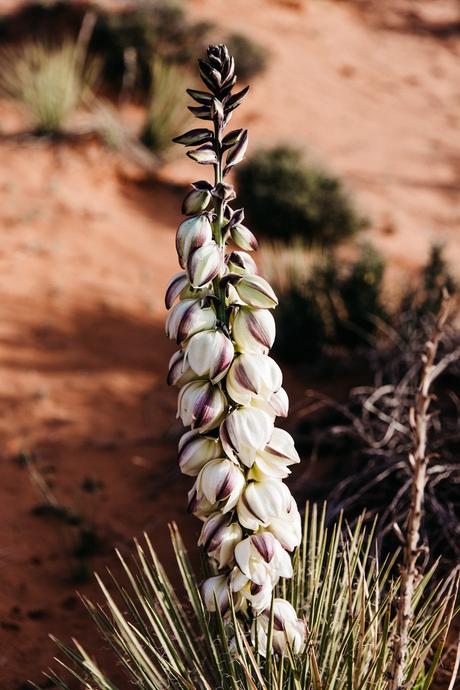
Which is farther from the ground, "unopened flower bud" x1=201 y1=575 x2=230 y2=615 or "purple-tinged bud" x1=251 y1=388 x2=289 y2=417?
"purple-tinged bud" x1=251 y1=388 x2=289 y2=417

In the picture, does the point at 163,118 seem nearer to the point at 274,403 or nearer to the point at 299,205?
the point at 299,205

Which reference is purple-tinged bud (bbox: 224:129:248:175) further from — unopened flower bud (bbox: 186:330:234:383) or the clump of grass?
the clump of grass

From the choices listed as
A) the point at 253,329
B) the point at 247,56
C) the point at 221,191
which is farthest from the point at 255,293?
the point at 247,56

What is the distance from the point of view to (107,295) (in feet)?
14.8

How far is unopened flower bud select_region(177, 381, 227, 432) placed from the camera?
1.21 meters

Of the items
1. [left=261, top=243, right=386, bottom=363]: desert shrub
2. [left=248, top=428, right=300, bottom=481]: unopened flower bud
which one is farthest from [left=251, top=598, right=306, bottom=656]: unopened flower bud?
[left=261, top=243, right=386, bottom=363]: desert shrub

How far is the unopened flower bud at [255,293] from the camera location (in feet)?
3.91

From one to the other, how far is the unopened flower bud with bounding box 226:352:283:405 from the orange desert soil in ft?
4.26

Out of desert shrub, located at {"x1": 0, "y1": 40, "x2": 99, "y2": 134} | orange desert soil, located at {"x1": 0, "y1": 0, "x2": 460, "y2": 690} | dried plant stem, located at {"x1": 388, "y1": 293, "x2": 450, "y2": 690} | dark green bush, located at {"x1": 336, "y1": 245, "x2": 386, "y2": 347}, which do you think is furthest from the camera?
desert shrub, located at {"x1": 0, "y1": 40, "x2": 99, "y2": 134}

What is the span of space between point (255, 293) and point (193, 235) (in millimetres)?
135

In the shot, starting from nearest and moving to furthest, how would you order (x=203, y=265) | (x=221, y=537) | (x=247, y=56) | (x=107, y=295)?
(x=203, y=265)
(x=221, y=537)
(x=107, y=295)
(x=247, y=56)

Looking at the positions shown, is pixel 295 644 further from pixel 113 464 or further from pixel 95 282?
pixel 95 282

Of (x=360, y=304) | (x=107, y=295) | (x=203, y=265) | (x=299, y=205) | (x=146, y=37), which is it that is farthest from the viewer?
(x=146, y=37)

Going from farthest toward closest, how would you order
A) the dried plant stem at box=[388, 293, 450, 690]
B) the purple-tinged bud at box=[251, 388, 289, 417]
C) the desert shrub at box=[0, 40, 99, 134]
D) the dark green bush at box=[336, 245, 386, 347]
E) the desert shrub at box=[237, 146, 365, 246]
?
the desert shrub at box=[0, 40, 99, 134]
the desert shrub at box=[237, 146, 365, 246]
the dark green bush at box=[336, 245, 386, 347]
the purple-tinged bud at box=[251, 388, 289, 417]
the dried plant stem at box=[388, 293, 450, 690]
